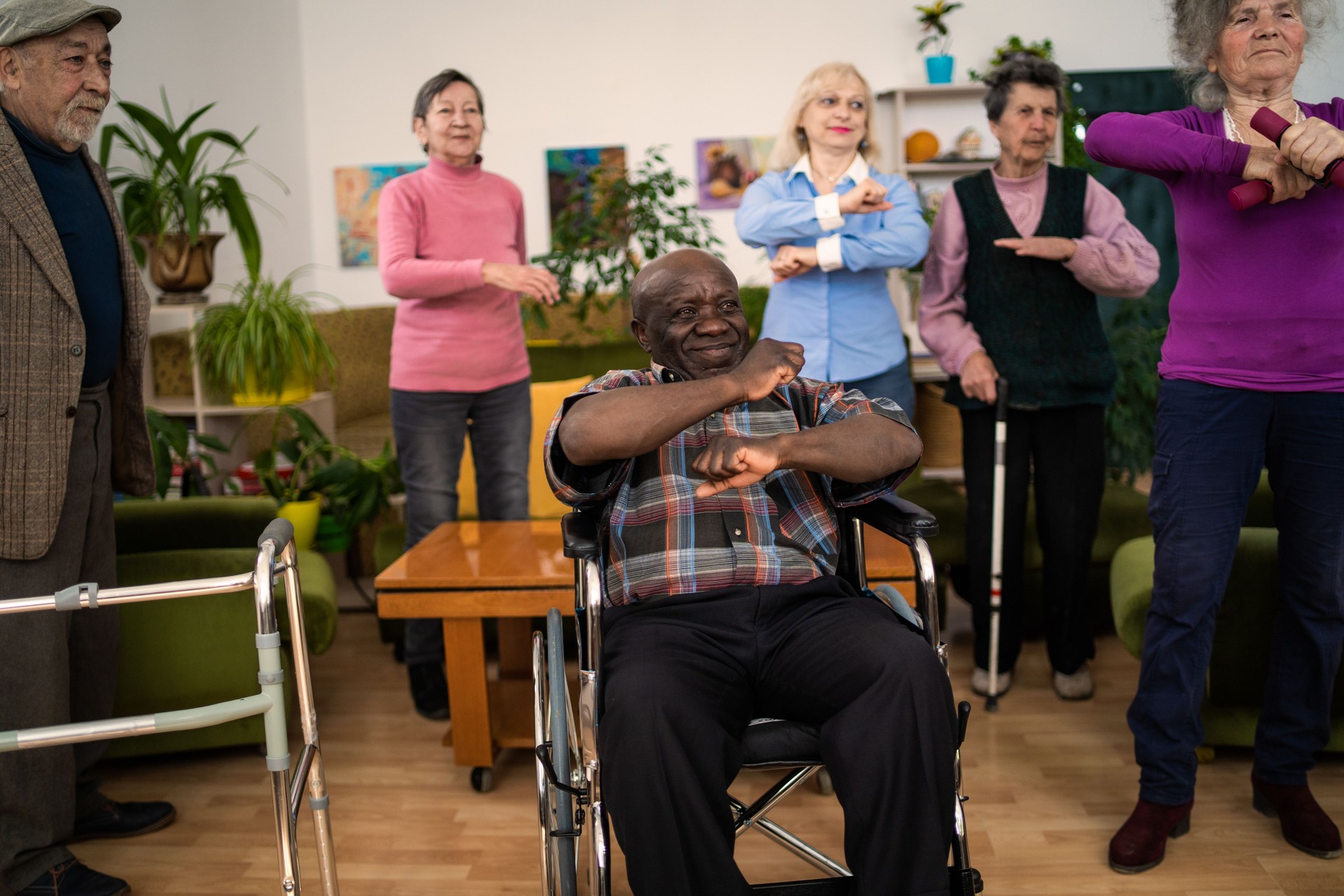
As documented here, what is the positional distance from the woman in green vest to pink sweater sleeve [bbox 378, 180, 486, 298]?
118 centimetres

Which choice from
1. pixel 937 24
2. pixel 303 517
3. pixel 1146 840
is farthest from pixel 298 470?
pixel 937 24

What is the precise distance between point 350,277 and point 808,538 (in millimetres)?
4857

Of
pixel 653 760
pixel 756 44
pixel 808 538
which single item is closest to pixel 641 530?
pixel 808 538

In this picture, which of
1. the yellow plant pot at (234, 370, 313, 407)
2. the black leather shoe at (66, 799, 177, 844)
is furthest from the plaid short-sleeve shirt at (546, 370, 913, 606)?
the yellow plant pot at (234, 370, 313, 407)

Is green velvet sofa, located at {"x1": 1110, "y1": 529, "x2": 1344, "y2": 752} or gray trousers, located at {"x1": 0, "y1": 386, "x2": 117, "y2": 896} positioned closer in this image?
gray trousers, located at {"x1": 0, "y1": 386, "x2": 117, "y2": 896}

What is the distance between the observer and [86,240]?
205 cm

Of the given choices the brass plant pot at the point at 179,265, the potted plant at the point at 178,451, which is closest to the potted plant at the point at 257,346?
the brass plant pot at the point at 179,265

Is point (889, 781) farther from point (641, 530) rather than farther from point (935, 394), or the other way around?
point (935, 394)

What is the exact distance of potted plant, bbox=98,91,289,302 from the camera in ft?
12.2

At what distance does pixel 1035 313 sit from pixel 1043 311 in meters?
0.02

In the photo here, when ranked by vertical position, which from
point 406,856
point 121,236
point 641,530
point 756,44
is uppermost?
point 756,44

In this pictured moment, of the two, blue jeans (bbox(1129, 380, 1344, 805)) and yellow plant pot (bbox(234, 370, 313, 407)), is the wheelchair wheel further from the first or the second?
yellow plant pot (bbox(234, 370, 313, 407))

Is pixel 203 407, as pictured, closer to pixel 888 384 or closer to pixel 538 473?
pixel 538 473

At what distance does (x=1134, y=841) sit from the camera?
81.4 inches
